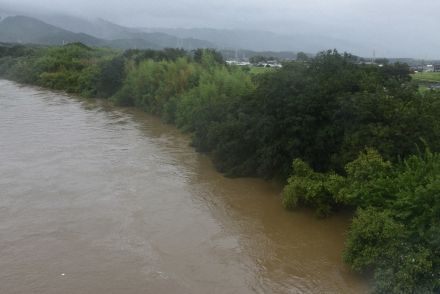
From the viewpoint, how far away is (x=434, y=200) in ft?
24.4

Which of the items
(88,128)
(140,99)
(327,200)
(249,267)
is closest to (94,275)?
(249,267)

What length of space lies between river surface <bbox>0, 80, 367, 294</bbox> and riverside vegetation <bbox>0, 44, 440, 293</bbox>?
662 millimetres

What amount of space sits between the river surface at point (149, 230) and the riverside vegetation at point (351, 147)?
662mm

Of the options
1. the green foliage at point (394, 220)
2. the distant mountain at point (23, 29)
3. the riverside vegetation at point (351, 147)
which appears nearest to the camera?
the green foliage at point (394, 220)

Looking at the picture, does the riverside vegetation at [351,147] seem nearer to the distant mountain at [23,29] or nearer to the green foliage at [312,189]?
the green foliage at [312,189]

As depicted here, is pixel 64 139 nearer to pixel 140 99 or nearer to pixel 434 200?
pixel 140 99

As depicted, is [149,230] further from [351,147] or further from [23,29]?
[23,29]

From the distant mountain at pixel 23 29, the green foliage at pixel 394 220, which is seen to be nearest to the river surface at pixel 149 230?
the green foliage at pixel 394 220

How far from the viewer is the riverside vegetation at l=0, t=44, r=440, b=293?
7340mm

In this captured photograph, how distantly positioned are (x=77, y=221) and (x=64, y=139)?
854 centimetres

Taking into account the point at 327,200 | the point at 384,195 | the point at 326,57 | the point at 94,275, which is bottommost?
the point at 94,275

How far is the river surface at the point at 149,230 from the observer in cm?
796

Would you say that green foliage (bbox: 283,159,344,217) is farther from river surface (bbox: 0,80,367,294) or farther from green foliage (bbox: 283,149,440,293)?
river surface (bbox: 0,80,367,294)

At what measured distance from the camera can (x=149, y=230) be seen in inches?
390
